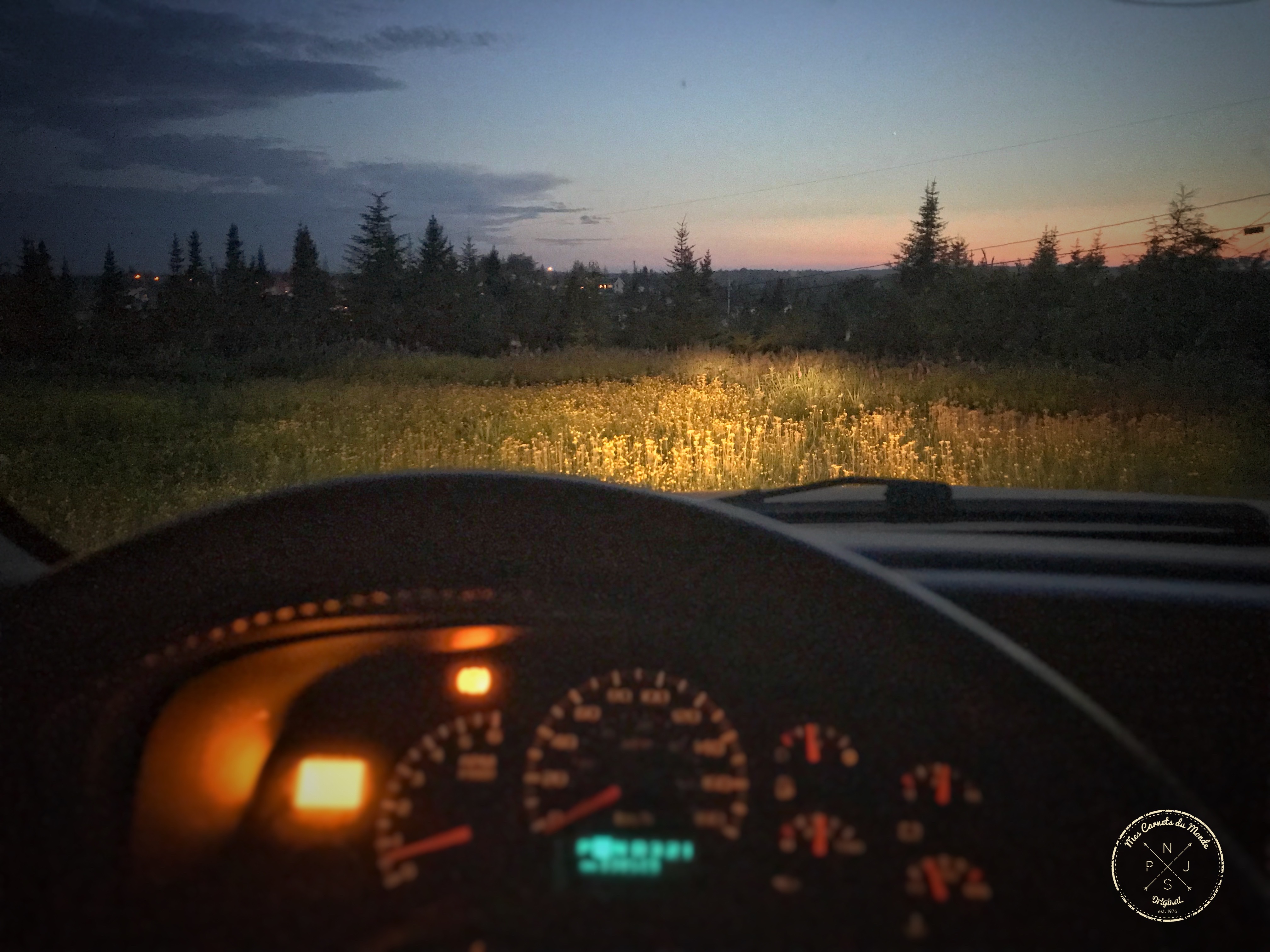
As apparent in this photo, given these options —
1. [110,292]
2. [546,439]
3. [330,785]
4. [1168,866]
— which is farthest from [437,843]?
[110,292]

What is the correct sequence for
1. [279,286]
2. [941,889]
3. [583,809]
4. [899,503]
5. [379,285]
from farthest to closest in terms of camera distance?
[379,285] < [279,286] < [899,503] < [583,809] < [941,889]

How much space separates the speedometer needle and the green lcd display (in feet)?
0.12

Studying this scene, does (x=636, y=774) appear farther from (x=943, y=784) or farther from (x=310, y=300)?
(x=310, y=300)

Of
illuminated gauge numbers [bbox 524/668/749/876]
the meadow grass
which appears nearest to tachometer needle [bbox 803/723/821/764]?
illuminated gauge numbers [bbox 524/668/749/876]

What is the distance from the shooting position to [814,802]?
1664mm

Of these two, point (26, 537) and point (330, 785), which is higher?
point (26, 537)

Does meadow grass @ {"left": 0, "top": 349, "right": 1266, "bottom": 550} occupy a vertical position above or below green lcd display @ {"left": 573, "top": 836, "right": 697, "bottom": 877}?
above

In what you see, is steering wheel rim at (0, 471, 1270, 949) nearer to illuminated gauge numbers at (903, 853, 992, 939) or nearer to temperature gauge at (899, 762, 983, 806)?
temperature gauge at (899, 762, 983, 806)

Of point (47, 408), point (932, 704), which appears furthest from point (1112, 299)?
point (932, 704)

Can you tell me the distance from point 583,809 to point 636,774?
0.11 m

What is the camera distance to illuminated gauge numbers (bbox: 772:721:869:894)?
162 cm

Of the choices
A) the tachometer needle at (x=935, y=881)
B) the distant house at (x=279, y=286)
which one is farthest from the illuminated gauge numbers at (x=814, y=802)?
the distant house at (x=279, y=286)

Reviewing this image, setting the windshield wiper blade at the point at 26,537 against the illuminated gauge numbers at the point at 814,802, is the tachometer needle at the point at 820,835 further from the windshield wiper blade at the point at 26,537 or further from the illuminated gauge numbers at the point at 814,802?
the windshield wiper blade at the point at 26,537

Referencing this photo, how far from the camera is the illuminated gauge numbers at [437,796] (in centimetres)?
166
